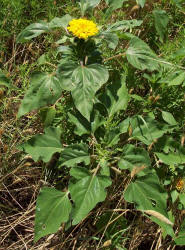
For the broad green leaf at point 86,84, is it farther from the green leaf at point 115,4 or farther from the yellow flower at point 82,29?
the green leaf at point 115,4

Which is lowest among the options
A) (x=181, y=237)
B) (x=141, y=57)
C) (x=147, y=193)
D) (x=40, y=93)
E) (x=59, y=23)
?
(x=181, y=237)

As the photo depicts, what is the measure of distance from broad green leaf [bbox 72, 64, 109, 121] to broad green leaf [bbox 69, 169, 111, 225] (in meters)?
0.26

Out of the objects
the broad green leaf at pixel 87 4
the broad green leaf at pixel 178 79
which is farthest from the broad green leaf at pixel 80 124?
the broad green leaf at pixel 87 4

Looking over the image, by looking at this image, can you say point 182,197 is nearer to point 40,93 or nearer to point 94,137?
point 94,137

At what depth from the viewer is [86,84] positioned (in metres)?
1.38

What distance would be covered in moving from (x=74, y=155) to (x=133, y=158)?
0.82 feet

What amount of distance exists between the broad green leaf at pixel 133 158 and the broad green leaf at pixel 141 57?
0.39 metres

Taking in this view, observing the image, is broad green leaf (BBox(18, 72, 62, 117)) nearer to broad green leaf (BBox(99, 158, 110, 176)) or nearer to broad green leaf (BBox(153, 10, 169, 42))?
broad green leaf (BBox(99, 158, 110, 176))

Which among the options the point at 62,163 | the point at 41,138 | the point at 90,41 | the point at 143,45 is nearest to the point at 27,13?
the point at 90,41

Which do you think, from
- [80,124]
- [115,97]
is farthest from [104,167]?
[115,97]

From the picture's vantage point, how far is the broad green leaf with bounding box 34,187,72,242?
1.21m

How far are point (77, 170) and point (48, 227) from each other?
0.81 feet

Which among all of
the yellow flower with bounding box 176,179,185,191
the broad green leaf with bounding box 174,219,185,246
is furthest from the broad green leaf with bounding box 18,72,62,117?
the broad green leaf with bounding box 174,219,185,246

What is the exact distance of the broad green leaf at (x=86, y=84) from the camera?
1346mm
